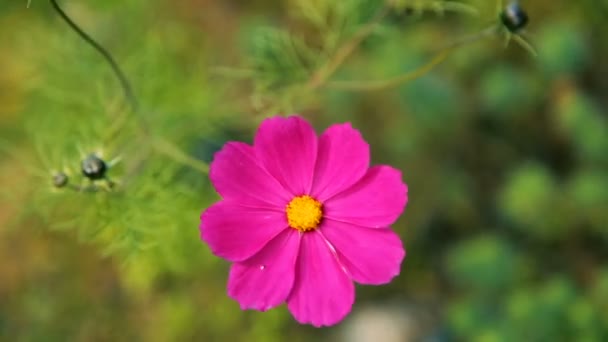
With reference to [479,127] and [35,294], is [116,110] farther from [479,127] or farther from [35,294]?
[479,127]

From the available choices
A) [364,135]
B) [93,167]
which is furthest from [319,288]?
[364,135]

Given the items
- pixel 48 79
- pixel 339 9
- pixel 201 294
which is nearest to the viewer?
pixel 339 9

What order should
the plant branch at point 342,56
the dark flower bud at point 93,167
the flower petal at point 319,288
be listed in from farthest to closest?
the plant branch at point 342,56
the dark flower bud at point 93,167
the flower petal at point 319,288

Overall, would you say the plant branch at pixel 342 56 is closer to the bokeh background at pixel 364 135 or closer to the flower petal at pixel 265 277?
the bokeh background at pixel 364 135

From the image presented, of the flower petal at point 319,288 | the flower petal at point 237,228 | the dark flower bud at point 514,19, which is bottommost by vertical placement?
the flower petal at point 319,288

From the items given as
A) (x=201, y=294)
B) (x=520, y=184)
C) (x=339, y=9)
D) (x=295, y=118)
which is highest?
(x=295, y=118)

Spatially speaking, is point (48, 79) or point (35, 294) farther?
point (35, 294)

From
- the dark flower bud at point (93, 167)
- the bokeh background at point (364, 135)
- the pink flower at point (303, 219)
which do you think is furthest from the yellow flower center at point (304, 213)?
the bokeh background at point (364, 135)

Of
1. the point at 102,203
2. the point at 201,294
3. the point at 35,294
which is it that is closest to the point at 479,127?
the point at 201,294
